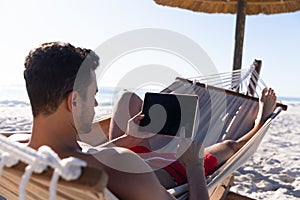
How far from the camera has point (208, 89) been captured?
2.36 metres

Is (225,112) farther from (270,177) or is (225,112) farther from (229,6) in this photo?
(229,6)

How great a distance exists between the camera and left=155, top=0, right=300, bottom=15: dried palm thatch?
3299mm

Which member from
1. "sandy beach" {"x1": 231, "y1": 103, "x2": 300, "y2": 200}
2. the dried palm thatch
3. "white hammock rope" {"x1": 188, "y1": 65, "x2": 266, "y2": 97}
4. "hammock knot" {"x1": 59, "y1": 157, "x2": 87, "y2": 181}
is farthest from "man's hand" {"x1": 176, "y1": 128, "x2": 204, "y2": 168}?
the dried palm thatch

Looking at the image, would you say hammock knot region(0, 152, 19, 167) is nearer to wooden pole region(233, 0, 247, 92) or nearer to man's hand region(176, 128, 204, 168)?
man's hand region(176, 128, 204, 168)

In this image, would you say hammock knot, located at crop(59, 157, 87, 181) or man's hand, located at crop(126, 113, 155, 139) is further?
man's hand, located at crop(126, 113, 155, 139)

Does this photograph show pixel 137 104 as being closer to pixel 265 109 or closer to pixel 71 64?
pixel 265 109

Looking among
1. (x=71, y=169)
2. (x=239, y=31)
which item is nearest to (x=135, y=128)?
(x=71, y=169)

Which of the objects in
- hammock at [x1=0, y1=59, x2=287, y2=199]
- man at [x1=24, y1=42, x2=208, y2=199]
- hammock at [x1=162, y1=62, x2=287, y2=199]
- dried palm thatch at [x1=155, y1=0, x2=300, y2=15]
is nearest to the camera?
man at [x1=24, y1=42, x2=208, y2=199]

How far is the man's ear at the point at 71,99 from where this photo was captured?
750 mm

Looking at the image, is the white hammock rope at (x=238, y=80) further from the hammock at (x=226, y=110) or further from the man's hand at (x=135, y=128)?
the man's hand at (x=135, y=128)

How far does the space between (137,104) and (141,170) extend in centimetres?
90

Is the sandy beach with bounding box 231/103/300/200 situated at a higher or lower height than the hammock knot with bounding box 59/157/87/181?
lower

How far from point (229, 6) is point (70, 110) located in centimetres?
299

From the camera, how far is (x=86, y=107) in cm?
80
